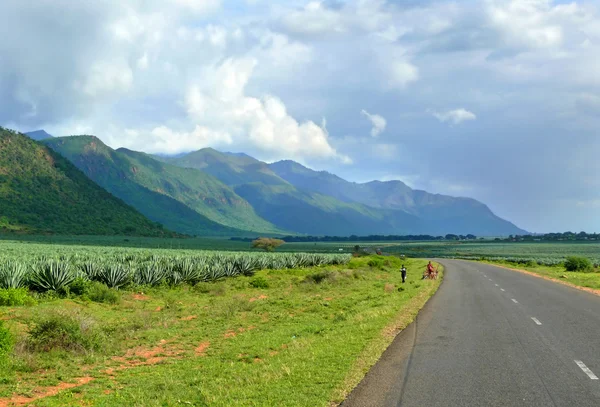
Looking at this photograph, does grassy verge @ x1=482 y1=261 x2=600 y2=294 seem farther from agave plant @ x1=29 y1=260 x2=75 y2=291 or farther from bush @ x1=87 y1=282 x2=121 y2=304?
agave plant @ x1=29 y1=260 x2=75 y2=291

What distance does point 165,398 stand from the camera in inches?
310

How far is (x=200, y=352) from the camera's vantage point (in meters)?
12.3

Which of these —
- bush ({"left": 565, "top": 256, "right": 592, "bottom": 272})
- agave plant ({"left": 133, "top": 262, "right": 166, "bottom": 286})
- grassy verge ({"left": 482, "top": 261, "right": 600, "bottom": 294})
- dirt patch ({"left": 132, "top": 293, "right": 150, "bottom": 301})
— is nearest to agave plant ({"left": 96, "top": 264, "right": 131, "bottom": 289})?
agave plant ({"left": 133, "top": 262, "right": 166, "bottom": 286})

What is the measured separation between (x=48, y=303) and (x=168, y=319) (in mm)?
4799

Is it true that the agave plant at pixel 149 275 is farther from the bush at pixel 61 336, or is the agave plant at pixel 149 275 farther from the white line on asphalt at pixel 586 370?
the white line on asphalt at pixel 586 370

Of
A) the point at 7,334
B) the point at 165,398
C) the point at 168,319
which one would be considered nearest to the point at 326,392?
the point at 165,398

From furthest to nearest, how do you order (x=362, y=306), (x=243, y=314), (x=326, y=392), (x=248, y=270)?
(x=248, y=270)
(x=362, y=306)
(x=243, y=314)
(x=326, y=392)

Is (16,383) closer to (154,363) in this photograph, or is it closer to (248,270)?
(154,363)

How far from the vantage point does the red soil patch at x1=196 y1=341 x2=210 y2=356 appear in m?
12.1

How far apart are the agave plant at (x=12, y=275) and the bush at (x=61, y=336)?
28.3ft

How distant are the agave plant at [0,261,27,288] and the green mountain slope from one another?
3310 inches

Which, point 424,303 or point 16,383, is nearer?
point 16,383

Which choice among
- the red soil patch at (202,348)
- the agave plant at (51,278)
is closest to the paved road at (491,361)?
the red soil patch at (202,348)

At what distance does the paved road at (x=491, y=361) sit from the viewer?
24.0ft
